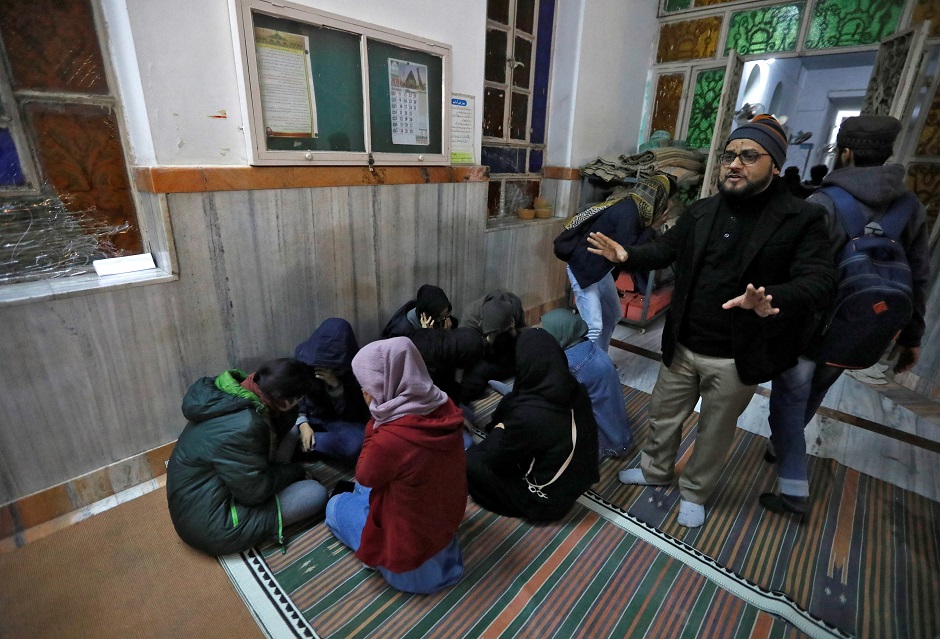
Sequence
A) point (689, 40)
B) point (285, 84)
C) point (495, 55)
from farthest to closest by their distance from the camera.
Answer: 1. point (689, 40)
2. point (495, 55)
3. point (285, 84)

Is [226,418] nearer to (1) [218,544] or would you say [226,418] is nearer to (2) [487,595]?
(1) [218,544]

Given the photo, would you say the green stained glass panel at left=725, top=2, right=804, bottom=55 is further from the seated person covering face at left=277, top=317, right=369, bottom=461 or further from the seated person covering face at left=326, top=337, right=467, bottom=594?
the seated person covering face at left=326, top=337, right=467, bottom=594

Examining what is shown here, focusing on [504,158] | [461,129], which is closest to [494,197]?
[504,158]

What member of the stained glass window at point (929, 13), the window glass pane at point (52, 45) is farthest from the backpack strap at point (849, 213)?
the window glass pane at point (52, 45)

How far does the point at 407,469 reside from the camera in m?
1.47

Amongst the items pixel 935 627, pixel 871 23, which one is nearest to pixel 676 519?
pixel 935 627

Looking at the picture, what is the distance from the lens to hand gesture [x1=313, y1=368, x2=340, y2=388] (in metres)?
2.32

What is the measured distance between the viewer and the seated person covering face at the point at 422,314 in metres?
2.71

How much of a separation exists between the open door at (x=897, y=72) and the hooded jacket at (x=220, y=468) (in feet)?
13.4

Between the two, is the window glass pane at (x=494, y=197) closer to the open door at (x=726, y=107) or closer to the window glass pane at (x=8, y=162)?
the open door at (x=726, y=107)

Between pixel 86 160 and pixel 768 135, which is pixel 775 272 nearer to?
pixel 768 135

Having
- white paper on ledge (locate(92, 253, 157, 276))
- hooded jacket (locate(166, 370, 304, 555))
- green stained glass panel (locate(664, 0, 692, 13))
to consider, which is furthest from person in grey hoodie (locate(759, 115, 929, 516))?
green stained glass panel (locate(664, 0, 692, 13))

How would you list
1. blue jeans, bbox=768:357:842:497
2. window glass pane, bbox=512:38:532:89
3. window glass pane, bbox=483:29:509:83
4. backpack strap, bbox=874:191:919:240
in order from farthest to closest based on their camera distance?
window glass pane, bbox=512:38:532:89
window glass pane, bbox=483:29:509:83
blue jeans, bbox=768:357:842:497
backpack strap, bbox=874:191:919:240

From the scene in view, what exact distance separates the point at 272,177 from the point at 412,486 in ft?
5.49
